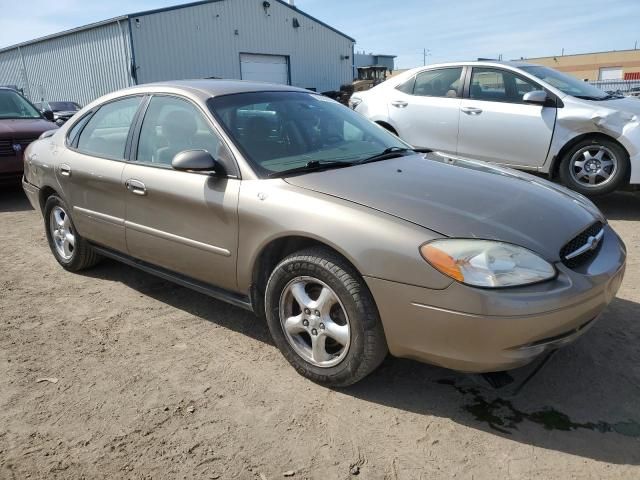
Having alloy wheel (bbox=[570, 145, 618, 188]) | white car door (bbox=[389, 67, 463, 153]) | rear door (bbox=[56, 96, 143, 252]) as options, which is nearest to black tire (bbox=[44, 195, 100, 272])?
rear door (bbox=[56, 96, 143, 252])

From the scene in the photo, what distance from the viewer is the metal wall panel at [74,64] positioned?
2134 centimetres

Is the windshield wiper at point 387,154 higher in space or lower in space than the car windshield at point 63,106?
lower

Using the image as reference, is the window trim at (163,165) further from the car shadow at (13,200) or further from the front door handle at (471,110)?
the car shadow at (13,200)

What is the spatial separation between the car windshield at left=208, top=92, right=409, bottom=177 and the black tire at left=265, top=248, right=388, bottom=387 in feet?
1.99

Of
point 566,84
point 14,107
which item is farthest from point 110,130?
point 14,107

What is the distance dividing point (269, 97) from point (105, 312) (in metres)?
1.95

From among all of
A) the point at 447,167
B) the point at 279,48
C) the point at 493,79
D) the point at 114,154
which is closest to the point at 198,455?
the point at 447,167

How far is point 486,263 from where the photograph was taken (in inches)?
88.6

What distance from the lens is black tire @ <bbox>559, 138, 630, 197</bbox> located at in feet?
18.5

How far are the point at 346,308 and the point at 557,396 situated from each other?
115 cm

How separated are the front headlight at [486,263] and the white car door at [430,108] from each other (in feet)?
15.2

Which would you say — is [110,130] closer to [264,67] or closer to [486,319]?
[486,319]

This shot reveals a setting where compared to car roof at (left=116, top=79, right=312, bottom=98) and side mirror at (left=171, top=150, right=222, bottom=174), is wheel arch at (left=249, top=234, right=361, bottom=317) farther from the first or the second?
car roof at (left=116, top=79, right=312, bottom=98)

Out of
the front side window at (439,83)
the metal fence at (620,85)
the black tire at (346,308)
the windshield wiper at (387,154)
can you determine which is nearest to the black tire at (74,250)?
the black tire at (346,308)
